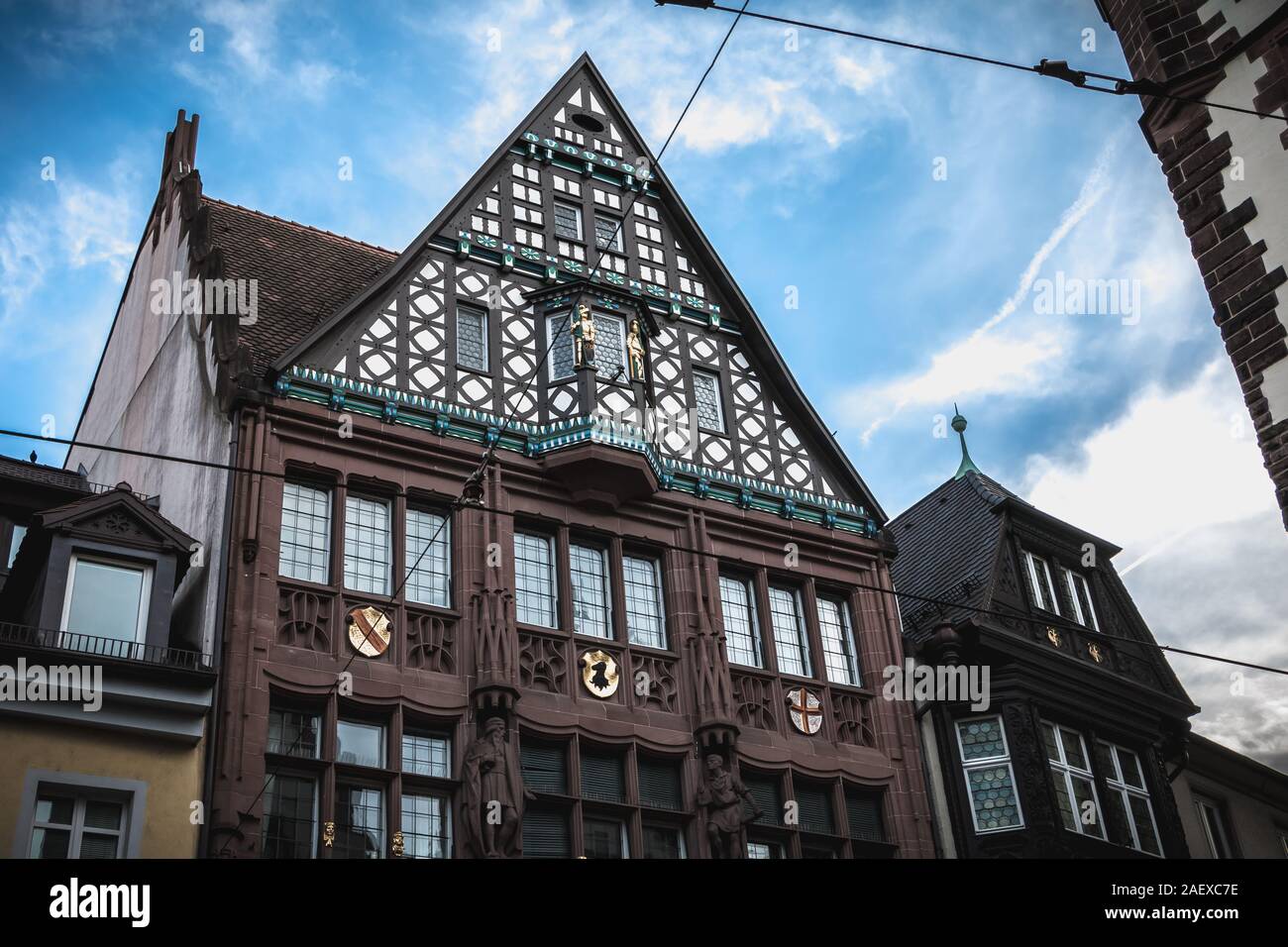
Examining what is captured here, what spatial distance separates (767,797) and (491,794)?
457 centimetres

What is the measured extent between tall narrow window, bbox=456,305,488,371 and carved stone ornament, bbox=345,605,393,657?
455 centimetres

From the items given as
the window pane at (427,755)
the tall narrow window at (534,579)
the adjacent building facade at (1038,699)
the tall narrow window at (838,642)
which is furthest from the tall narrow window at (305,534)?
the adjacent building facade at (1038,699)

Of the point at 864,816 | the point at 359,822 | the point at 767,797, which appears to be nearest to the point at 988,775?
the point at 864,816

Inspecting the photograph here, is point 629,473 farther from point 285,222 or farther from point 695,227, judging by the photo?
point 285,222

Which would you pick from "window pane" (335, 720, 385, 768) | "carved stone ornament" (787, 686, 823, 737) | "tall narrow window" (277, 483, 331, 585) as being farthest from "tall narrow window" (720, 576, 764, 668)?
"tall narrow window" (277, 483, 331, 585)

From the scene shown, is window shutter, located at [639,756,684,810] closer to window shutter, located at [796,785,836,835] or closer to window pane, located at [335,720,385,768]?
window shutter, located at [796,785,836,835]

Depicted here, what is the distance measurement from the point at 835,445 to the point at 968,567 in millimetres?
2982

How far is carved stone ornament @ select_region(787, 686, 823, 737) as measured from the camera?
23641mm

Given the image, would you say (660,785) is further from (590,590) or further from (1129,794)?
(1129,794)

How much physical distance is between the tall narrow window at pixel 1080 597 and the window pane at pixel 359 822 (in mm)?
12880

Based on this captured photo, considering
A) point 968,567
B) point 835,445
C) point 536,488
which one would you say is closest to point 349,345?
point 536,488

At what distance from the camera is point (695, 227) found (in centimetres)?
2794

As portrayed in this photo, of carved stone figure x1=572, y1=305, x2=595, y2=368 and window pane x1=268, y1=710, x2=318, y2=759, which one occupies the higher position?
carved stone figure x1=572, y1=305, x2=595, y2=368
